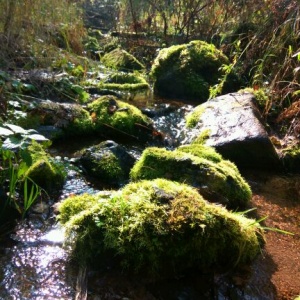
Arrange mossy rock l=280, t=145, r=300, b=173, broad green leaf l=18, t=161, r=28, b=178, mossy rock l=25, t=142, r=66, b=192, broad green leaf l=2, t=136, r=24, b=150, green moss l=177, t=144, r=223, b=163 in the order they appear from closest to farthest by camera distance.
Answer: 1. broad green leaf l=2, t=136, r=24, b=150
2. broad green leaf l=18, t=161, r=28, b=178
3. mossy rock l=25, t=142, r=66, b=192
4. green moss l=177, t=144, r=223, b=163
5. mossy rock l=280, t=145, r=300, b=173

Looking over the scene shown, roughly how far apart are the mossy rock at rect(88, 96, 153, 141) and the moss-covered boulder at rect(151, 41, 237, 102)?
1.79 meters

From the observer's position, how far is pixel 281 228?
3.12 metres

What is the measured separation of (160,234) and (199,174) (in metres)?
1.09

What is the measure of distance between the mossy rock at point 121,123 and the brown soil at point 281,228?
147 cm

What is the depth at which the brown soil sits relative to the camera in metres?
2.49

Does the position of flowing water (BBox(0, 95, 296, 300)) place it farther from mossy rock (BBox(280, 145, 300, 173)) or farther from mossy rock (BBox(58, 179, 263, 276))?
mossy rock (BBox(280, 145, 300, 173))

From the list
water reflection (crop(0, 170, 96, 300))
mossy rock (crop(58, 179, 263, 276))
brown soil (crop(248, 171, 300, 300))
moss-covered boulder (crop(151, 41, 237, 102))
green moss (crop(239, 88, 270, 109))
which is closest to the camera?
water reflection (crop(0, 170, 96, 300))

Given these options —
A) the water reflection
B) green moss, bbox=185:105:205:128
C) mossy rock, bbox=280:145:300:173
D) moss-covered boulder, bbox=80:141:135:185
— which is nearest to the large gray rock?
green moss, bbox=185:105:205:128

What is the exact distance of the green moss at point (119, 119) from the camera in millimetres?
4617

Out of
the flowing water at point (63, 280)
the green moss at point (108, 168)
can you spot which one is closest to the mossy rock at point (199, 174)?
the green moss at point (108, 168)

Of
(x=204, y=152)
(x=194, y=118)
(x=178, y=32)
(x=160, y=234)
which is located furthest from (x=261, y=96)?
(x=178, y=32)

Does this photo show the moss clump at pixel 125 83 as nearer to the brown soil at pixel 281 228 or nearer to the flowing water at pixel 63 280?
the brown soil at pixel 281 228

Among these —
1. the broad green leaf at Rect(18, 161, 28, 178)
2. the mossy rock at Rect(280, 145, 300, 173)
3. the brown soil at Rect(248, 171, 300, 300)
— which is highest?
the broad green leaf at Rect(18, 161, 28, 178)

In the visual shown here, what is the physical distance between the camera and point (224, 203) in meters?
3.14
